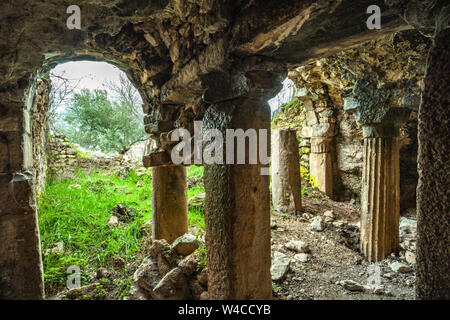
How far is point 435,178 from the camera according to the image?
105cm

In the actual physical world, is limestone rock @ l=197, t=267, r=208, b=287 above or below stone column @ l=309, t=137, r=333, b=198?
below

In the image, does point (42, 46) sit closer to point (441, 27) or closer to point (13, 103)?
point (13, 103)

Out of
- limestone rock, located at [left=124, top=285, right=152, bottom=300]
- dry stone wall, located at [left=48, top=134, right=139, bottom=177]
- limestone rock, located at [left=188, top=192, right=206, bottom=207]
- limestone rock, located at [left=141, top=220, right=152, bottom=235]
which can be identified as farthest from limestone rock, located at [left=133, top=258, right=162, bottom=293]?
dry stone wall, located at [left=48, top=134, right=139, bottom=177]

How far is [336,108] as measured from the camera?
6.44 meters

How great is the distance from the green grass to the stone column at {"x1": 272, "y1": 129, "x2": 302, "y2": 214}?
203 cm

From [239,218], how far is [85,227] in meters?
3.58

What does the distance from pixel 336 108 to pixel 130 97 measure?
31.6 ft

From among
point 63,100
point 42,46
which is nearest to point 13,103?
point 42,46

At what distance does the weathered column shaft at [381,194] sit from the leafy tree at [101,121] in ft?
30.4

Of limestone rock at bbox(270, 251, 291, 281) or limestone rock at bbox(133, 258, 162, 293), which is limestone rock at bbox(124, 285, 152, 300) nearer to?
limestone rock at bbox(133, 258, 162, 293)

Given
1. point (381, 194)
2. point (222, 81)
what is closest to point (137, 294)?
point (222, 81)

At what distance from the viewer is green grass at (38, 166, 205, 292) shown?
3113 millimetres

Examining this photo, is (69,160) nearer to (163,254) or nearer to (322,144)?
(163,254)

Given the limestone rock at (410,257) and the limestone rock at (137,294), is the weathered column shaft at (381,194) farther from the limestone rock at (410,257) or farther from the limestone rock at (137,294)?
the limestone rock at (137,294)
